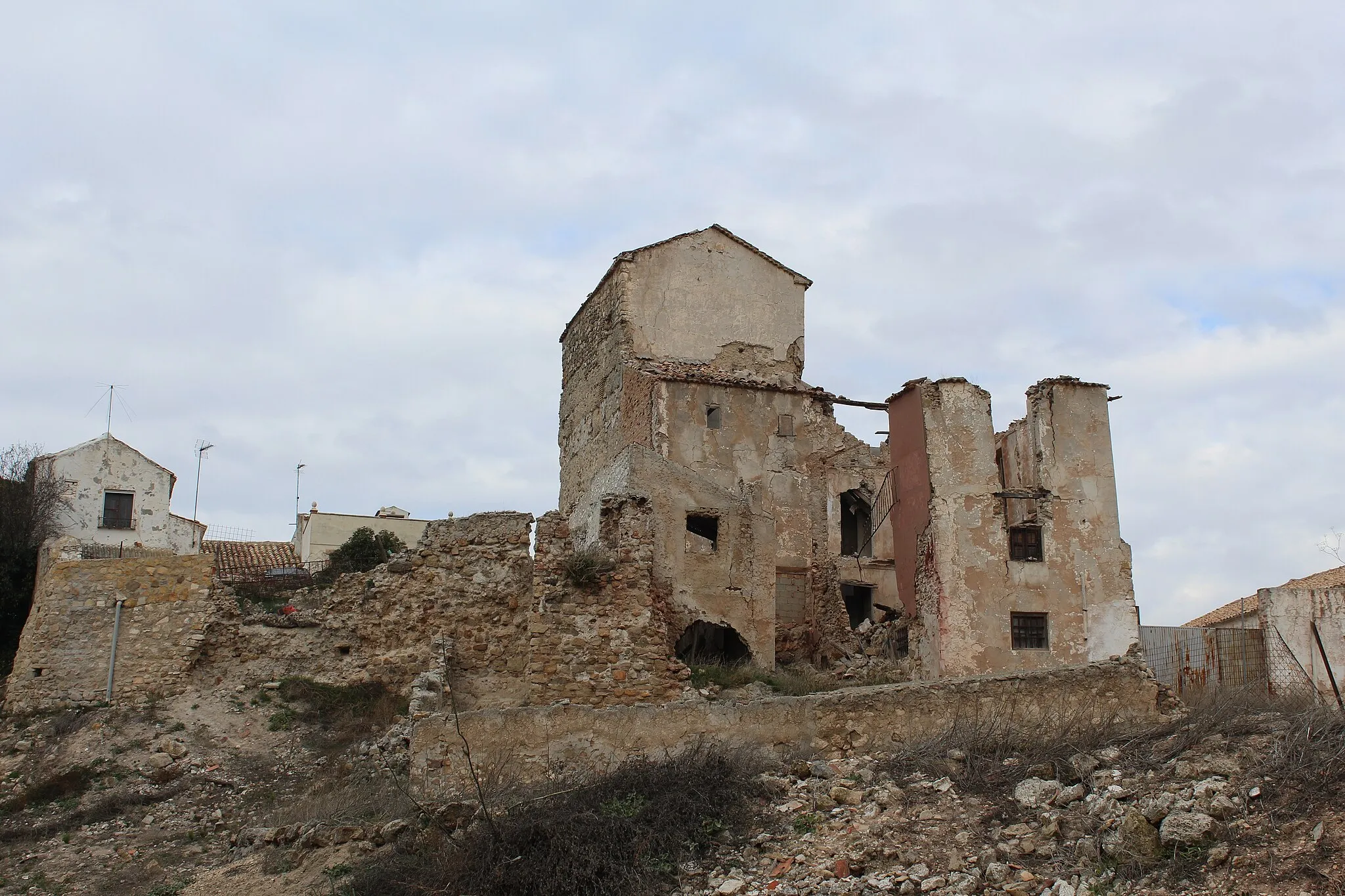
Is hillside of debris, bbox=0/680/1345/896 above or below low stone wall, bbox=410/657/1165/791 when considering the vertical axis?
below

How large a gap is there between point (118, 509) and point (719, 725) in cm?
2237

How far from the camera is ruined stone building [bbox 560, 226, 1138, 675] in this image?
1839 centimetres

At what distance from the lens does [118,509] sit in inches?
1158

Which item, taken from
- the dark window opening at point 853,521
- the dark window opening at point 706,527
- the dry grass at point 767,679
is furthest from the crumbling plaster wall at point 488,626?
the dark window opening at point 853,521

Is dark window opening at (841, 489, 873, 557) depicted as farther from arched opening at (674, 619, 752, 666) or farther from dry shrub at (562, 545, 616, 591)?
dry shrub at (562, 545, 616, 591)

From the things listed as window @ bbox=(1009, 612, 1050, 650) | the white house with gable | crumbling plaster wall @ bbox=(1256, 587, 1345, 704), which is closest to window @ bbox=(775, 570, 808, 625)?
window @ bbox=(1009, 612, 1050, 650)

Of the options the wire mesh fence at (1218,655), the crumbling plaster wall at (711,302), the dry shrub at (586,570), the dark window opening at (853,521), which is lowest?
the wire mesh fence at (1218,655)

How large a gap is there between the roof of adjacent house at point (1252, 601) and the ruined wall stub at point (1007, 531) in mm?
4137

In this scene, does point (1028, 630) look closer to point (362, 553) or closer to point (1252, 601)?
point (1252, 601)

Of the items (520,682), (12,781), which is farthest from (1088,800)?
(12,781)

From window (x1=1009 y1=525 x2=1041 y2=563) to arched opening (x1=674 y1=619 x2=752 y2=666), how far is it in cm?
476

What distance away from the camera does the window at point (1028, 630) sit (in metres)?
18.9

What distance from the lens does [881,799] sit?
416 inches

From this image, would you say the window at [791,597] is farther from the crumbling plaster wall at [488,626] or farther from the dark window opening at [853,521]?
the crumbling plaster wall at [488,626]
